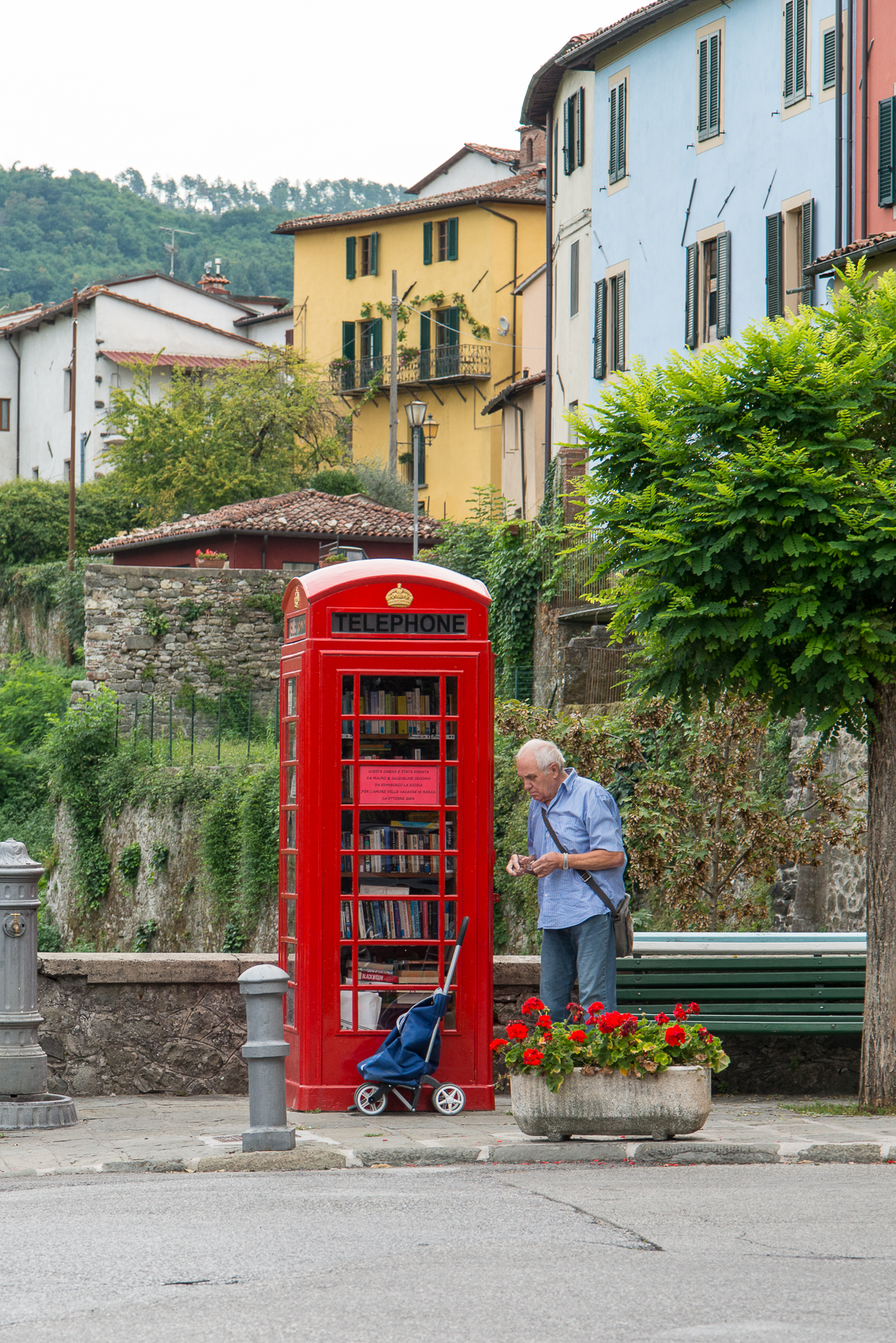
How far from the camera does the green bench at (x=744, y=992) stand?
10469mm

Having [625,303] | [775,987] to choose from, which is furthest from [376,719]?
[625,303]

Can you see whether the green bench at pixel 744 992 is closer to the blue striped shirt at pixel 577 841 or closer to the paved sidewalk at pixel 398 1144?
the paved sidewalk at pixel 398 1144

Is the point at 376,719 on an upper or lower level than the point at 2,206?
lower

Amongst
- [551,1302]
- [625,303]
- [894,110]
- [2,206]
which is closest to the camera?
[551,1302]

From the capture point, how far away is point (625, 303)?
35.1 m

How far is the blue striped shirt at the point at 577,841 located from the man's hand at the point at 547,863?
A: 8cm

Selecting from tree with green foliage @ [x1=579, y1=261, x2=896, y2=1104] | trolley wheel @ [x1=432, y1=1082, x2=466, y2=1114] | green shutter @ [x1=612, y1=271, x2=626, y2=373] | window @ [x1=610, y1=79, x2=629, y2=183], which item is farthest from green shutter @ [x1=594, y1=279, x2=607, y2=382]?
trolley wheel @ [x1=432, y1=1082, x2=466, y2=1114]

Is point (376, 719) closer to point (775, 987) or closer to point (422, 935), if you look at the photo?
point (422, 935)

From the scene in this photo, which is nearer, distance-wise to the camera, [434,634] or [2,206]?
[434,634]

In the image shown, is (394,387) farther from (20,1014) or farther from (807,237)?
(20,1014)

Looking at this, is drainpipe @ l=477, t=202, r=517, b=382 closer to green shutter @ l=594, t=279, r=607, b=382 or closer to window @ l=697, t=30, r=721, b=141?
green shutter @ l=594, t=279, r=607, b=382

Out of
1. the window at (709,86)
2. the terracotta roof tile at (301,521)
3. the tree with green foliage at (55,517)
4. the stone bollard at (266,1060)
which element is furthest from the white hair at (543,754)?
the tree with green foliage at (55,517)

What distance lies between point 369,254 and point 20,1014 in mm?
55880

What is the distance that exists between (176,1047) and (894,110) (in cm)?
1989
